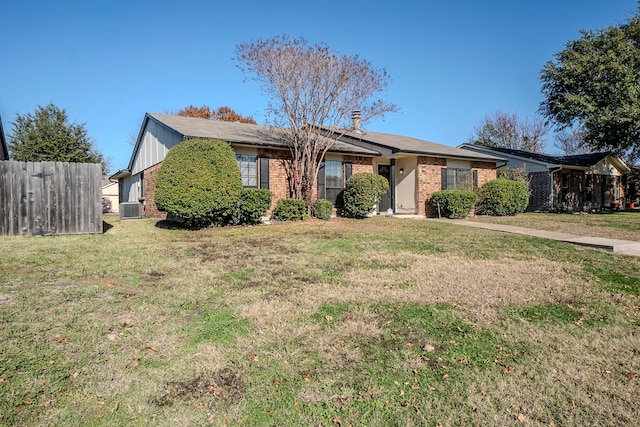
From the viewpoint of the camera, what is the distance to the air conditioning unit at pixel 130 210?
16.6m

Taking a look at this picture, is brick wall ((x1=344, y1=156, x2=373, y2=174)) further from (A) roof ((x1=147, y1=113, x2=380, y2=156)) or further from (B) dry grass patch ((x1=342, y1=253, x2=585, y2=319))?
(B) dry grass patch ((x1=342, y1=253, x2=585, y2=319))

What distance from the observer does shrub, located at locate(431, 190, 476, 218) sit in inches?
603

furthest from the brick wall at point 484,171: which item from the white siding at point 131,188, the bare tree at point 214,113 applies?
the bare tree at point 214,113

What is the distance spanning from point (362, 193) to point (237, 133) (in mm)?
5117

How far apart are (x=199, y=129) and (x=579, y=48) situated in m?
18.5

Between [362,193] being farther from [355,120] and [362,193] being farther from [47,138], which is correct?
[47,138]

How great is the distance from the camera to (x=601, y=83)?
1684cm

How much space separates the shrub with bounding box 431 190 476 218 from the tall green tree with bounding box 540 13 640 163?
7176 mm

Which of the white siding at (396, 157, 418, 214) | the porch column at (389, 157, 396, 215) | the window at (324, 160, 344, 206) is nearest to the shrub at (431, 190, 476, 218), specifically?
the white siding at (396, 157, 418, 214)

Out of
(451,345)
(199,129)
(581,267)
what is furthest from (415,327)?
(199,129)

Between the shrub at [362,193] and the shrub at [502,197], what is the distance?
5.68m

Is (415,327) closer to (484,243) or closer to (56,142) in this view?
(484,243)

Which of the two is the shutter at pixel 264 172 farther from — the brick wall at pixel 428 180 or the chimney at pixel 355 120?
the brick wall at pixel 428 180

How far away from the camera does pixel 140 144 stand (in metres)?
18.7
